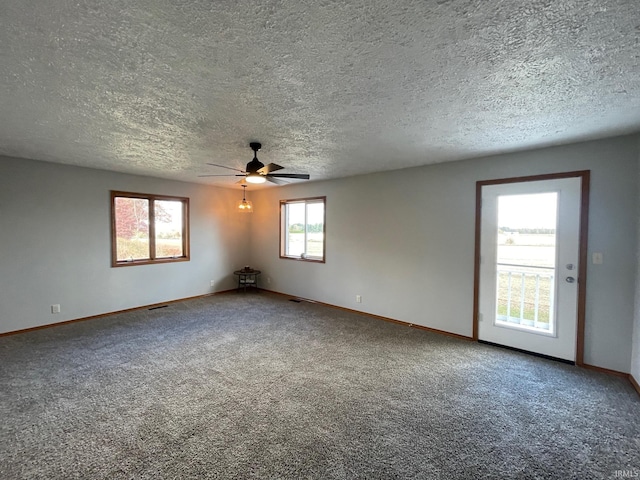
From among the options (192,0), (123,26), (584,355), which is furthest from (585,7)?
(584,355)

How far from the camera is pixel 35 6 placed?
1280 millimetres

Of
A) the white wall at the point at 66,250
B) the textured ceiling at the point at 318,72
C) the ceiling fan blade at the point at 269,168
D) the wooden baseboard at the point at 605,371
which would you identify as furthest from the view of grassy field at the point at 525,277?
the white wall at the point at 66,250

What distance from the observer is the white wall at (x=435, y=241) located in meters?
2.99

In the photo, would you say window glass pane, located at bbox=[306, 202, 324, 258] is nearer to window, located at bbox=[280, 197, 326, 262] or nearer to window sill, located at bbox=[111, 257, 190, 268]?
window, located at bbox=[280, 197, 326, 262]

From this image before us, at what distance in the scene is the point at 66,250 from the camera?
4469mm

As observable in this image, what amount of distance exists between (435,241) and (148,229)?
203 inches

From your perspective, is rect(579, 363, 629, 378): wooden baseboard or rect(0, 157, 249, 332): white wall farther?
rect(0, 157, 249, 332): white wall

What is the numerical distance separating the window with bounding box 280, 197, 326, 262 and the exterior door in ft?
9.75

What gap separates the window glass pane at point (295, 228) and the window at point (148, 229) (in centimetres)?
214

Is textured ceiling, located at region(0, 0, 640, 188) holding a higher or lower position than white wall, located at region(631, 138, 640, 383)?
higher

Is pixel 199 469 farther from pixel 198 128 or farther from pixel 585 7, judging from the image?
pixel 585 7

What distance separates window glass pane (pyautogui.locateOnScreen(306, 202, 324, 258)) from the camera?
5911 mm

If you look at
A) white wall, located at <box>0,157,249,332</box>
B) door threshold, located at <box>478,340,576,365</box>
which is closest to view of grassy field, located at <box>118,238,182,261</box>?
white wall, located at <box>0,157,249,332</box>

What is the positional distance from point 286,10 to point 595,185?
3.63 m
